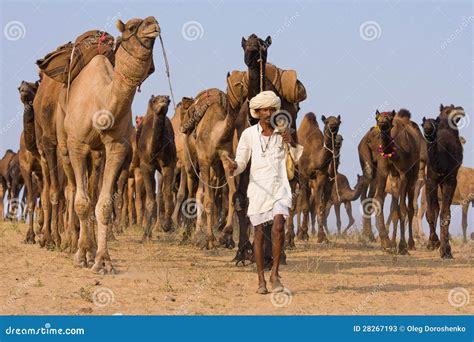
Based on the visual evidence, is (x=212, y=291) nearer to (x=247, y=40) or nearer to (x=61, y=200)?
(x=247, y=40)

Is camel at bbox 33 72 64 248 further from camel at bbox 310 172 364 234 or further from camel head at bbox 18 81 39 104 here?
camel at bbox 310 172 364 234

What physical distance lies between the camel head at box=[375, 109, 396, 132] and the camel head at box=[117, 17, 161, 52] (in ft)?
23.7

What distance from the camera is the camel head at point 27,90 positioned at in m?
17.0

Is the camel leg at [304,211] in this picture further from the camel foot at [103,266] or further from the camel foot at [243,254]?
the camel foot at [103,266]

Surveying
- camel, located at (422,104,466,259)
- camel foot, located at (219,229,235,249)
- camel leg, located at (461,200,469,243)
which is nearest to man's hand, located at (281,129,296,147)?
camel, located at (422,104,466,259)

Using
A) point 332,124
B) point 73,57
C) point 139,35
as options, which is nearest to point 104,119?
point 139,35

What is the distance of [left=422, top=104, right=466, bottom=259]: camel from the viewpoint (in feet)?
55.1

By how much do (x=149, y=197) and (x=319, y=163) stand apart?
4.37 m

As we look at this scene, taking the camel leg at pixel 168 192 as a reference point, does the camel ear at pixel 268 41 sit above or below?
above

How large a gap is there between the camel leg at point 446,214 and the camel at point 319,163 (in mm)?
4192

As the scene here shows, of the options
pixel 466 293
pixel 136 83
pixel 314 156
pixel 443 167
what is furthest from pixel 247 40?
pixel 314 156

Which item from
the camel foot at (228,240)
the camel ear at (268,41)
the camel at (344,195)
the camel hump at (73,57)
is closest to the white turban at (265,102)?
the camel ear at (268,41)

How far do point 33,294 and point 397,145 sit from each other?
9705mm

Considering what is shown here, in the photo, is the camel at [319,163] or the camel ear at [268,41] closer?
the camel ear at [268,41]
